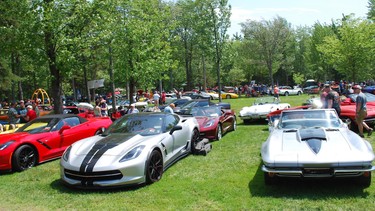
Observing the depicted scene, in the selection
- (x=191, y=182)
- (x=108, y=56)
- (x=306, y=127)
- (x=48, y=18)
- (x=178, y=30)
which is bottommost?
(x=191, y=182)

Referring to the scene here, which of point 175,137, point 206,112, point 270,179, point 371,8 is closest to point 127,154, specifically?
point 175,137

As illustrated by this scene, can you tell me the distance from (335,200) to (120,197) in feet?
11.0

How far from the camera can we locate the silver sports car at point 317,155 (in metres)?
4.93

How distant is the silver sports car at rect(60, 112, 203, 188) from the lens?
5.88 m

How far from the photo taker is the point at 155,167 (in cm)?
652

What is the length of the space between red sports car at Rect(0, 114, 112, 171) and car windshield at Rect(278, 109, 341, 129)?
18.7 feet

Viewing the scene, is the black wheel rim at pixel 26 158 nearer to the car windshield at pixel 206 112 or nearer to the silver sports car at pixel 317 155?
the car windshield at pixel 206 112

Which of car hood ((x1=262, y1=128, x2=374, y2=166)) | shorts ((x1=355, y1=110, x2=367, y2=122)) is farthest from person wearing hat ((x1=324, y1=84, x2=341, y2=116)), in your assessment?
car hood ((x1=262, y1=128, x2=374, y2=166))

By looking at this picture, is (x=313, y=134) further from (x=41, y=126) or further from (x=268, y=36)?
(x=268, y=36)

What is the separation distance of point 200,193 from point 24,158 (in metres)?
4.78

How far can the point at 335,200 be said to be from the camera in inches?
194

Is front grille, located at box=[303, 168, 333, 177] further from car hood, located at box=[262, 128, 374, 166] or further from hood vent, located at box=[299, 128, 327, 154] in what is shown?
hood vent, located at box=[299, 128, 327, 154]

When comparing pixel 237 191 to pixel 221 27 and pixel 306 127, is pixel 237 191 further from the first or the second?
pixel 221 27

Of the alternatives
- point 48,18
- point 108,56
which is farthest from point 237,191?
point 108,56
